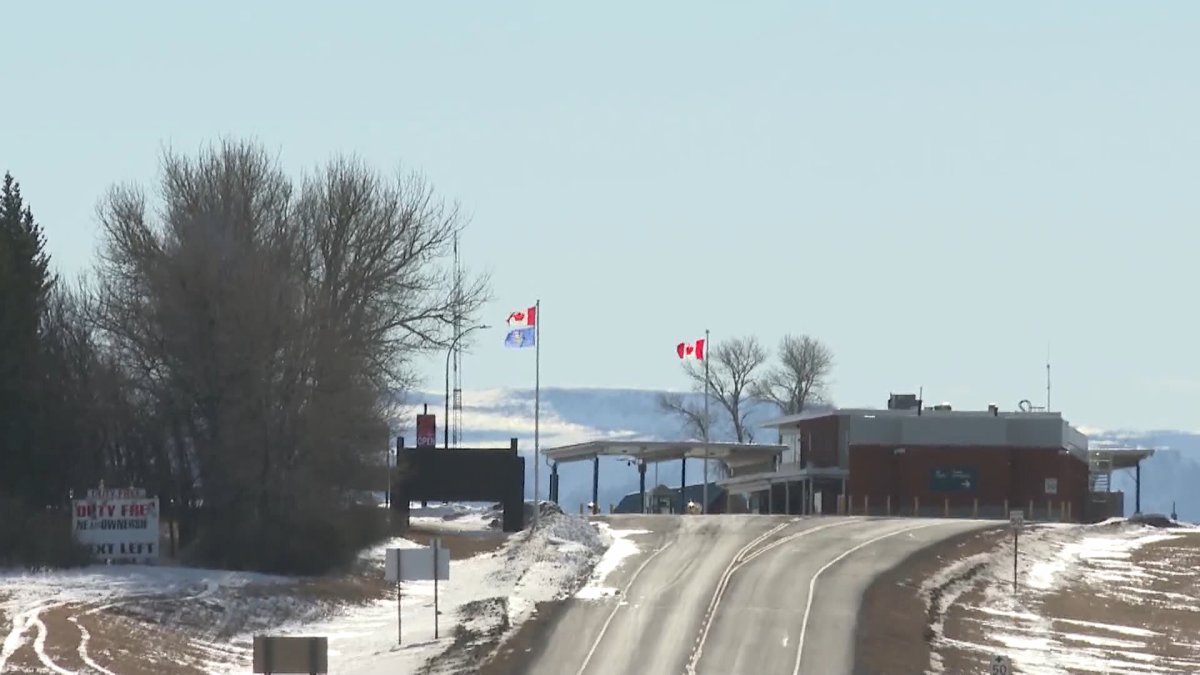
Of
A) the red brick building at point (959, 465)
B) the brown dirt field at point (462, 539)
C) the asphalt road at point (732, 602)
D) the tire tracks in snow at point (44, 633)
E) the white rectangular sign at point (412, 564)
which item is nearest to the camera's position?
the tire tracks in snow at point (44, 633)

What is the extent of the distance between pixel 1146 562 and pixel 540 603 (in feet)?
87.7

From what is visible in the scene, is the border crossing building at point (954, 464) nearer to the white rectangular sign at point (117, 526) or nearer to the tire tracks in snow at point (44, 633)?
the white rectangular sign at point (117, 526)

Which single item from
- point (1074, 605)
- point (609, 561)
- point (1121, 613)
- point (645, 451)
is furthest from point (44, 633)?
point (645, 451)

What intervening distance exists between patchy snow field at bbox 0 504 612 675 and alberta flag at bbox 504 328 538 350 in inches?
590

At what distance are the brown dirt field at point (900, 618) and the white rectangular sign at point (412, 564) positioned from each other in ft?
31.2

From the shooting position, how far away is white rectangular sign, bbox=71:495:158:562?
2237 inches

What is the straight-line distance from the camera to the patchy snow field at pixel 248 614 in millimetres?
44281

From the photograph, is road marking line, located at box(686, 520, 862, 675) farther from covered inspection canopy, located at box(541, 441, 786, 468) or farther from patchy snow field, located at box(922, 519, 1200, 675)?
covered inspection canopy, located at box(541, 441, 786, 468)

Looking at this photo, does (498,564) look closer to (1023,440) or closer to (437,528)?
(437,528)

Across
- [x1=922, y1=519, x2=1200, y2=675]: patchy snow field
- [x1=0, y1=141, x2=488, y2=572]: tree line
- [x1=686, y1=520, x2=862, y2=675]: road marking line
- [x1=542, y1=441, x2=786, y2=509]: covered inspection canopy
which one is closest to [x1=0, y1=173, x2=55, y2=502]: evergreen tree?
[x1=0, y1=141, x2=488, y2=572]: tree line

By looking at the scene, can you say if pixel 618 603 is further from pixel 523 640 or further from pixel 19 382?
pixel 19 382

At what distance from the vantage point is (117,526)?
57.0 meters

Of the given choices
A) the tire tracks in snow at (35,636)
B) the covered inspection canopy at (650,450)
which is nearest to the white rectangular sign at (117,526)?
the tire tracks in snow at (35,636)

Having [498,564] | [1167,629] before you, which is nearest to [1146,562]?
[1167,629]
